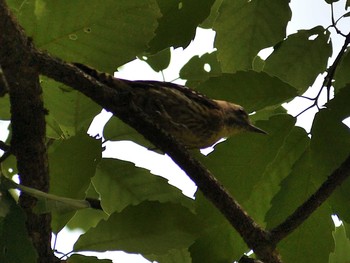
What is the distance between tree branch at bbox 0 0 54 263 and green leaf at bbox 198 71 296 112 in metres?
0.74

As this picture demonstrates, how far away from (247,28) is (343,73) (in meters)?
0.46

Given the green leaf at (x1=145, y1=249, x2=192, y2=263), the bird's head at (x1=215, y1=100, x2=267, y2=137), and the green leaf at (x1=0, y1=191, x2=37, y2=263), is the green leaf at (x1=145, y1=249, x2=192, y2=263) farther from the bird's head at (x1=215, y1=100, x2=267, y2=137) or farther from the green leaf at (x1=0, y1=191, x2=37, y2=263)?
the bird's head at (x1=215, y1=100, x2=267, y2=137)

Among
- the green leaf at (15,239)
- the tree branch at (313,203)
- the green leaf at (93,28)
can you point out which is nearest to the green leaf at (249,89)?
the green leaf at (93,28)

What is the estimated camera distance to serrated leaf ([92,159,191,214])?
9.52 ft

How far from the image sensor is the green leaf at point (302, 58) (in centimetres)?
328

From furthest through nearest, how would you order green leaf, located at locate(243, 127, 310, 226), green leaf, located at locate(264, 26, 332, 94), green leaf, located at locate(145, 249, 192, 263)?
1. green leaf, located at locate(264, 26, 332, 94)
2. green leaf, located at locate(145, 249, 192, 263)
3. green leaf, located at locate(243, 127, 310, 226)

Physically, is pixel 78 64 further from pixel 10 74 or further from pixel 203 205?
pixel 203 205

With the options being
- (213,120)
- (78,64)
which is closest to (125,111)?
(78,64)

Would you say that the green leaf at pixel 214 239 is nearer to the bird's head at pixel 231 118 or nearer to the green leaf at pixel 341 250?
the green leaf at pixel 341 250

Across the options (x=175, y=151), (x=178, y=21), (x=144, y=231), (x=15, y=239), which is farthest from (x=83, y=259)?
(x=178, y=21)

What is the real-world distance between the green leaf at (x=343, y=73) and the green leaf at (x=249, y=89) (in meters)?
0.47

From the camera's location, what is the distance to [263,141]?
276 cm

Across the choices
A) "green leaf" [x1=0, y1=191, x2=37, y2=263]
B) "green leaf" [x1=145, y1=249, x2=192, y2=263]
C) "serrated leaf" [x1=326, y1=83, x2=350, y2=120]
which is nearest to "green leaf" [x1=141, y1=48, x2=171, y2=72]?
"green leaf" [x1=145, y1=249, x2=192, y2=263]

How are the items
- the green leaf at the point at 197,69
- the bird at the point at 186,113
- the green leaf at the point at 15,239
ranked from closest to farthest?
the green leaf at the point at 15,239 < the bird at the point at 186,113 < the green leaf at the point at 197,69
